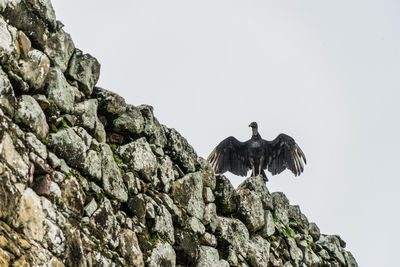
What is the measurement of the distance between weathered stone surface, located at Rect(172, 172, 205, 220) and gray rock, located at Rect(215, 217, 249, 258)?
1.34 feet

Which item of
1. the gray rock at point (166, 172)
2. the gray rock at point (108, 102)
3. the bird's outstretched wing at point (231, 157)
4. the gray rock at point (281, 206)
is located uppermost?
the bird's outstretched wing at point (231, 157)

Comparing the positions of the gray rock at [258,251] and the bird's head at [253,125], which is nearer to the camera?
the gray rock at [258,251]

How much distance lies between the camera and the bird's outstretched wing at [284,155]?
10.6 m

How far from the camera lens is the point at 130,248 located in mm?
6133

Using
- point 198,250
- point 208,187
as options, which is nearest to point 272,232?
point 208,187

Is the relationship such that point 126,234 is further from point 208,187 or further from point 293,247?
point 293,247

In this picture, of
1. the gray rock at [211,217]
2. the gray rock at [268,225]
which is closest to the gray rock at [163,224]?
the gray rock at [211,217]

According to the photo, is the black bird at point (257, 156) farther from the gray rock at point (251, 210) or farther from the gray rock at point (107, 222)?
the gray rock at point (107, 222)

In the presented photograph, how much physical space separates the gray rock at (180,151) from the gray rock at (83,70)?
1.24 m

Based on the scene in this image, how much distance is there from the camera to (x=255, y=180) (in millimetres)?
9242

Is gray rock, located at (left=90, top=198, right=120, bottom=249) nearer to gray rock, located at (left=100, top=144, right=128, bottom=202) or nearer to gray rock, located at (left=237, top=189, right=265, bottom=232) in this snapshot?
gray rock, located at (left=100, top=144, right=128, bottom=202)

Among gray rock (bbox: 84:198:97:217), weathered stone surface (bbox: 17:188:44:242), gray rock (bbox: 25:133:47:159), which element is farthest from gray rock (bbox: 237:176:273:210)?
weathered stone surface (bbox: 17:188:44:242)

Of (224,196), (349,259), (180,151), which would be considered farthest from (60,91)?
Result: (349,259)

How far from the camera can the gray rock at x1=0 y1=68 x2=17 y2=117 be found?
5.14 meters
